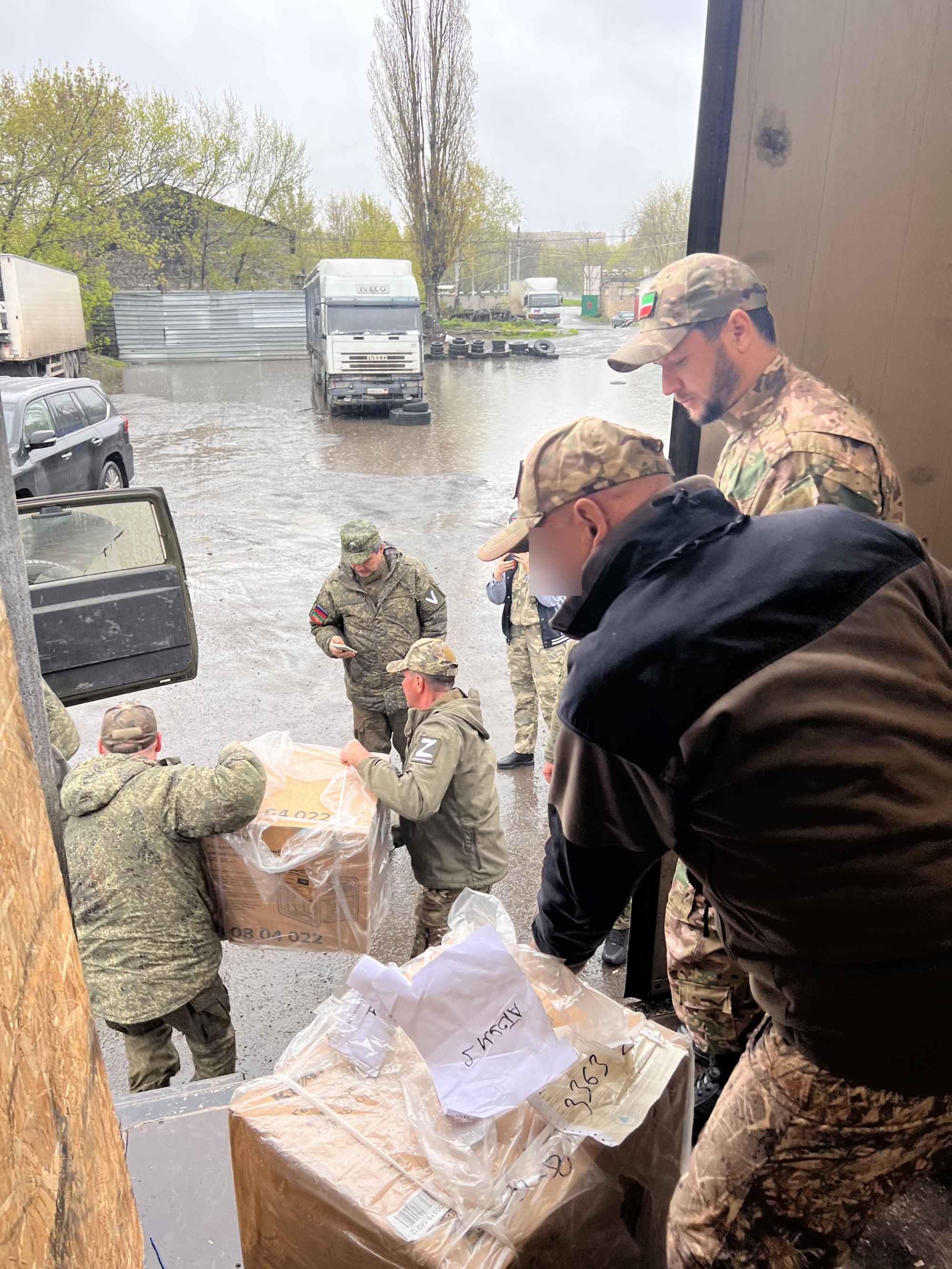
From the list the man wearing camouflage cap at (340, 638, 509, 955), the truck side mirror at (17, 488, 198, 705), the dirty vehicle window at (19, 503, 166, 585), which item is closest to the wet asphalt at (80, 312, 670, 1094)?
the man wearing camouflage cap at (340, 638, 509, 955)

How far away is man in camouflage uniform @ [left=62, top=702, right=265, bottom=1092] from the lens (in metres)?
2.70

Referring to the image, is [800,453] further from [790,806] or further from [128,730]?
[128,730]

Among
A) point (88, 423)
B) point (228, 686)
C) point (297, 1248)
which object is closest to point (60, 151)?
point (88, 423)

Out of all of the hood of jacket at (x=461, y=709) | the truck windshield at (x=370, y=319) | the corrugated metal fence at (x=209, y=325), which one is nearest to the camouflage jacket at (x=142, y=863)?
the hood of jacket at (x=461, y=709)

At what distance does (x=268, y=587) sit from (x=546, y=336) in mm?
36267

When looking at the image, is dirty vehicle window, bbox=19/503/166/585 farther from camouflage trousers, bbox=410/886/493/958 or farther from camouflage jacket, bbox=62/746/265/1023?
camouflage trousers, bbox=410/886/493/958

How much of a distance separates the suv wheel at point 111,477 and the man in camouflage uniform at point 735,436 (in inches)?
373

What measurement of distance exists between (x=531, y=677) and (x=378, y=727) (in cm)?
100

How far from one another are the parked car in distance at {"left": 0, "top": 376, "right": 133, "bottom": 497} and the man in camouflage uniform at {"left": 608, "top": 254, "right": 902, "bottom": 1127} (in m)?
7.40

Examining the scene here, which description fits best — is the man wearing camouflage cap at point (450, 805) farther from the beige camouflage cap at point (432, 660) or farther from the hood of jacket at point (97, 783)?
the hood of jacket at point (97, 783)

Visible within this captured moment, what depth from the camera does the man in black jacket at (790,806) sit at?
1335 millimetres

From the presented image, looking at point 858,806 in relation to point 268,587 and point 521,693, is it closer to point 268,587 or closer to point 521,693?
point 521,693

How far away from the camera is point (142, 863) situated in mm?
2729

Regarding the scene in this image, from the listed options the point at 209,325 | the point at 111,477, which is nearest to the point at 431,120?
the point at 209,325
